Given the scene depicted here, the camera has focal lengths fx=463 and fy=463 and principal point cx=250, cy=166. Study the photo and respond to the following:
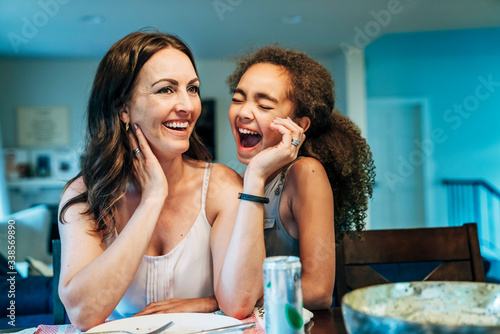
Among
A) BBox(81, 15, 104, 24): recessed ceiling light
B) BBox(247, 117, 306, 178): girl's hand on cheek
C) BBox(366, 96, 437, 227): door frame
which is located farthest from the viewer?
BBox(366, 96, 437, 227): door frame

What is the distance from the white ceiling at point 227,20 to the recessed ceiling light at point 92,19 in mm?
36

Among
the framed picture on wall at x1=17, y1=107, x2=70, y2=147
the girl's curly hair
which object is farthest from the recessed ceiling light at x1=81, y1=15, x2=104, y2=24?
the girl's curly hair

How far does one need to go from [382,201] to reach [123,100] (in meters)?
6.37

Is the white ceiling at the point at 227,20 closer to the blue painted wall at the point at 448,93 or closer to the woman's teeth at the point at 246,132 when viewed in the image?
the blue painted wall at the point at 448,93

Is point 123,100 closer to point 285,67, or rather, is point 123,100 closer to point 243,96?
point 243,96

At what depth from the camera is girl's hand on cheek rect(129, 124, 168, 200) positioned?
4.21ft

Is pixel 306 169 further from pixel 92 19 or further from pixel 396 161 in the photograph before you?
pixel 396 161

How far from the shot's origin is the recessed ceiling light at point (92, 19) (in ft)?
16.0

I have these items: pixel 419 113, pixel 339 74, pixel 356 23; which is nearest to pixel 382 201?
pixel 419 113

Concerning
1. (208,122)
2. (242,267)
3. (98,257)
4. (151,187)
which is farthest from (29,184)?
(242,267)

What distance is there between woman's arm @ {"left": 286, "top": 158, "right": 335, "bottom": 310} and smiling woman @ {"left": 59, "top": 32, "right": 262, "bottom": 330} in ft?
0.63

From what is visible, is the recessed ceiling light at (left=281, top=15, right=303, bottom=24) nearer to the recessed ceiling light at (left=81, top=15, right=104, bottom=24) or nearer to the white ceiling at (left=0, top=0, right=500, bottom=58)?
the white ceiling at (left=0, top=0, right=500, bottom=58)

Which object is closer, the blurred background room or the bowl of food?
the bowl of food

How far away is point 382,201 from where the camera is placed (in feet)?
23.7
